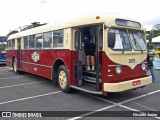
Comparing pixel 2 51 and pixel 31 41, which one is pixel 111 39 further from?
pixel 2 51

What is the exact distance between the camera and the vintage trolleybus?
23.2 ft

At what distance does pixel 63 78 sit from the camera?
8.97 metres

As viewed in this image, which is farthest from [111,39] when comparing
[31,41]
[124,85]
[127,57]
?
[31,41]

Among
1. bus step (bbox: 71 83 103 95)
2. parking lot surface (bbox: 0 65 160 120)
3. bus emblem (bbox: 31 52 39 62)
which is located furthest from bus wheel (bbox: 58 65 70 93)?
bus emblem (bbox: 31 52 39 62)

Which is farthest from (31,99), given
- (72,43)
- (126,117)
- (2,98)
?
(126,117)

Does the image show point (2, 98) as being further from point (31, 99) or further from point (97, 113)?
point (97, 113)

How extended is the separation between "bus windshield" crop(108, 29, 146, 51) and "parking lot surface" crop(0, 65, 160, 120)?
1.71 metres

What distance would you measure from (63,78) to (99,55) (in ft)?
7.14

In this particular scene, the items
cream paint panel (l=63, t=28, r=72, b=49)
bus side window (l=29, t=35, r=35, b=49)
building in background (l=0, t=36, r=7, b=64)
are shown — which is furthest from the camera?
building in background (l=0, t=36, r=7, b=64)

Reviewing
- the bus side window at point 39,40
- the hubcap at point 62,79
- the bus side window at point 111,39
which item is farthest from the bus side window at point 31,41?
the bus side window at point 111,39

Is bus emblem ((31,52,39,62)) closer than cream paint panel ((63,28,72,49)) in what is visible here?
No

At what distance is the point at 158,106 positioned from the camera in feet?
22.9

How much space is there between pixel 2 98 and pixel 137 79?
15.2 feet

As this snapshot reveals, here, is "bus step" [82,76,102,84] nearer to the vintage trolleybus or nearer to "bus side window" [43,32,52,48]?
the vintage trolleybus
